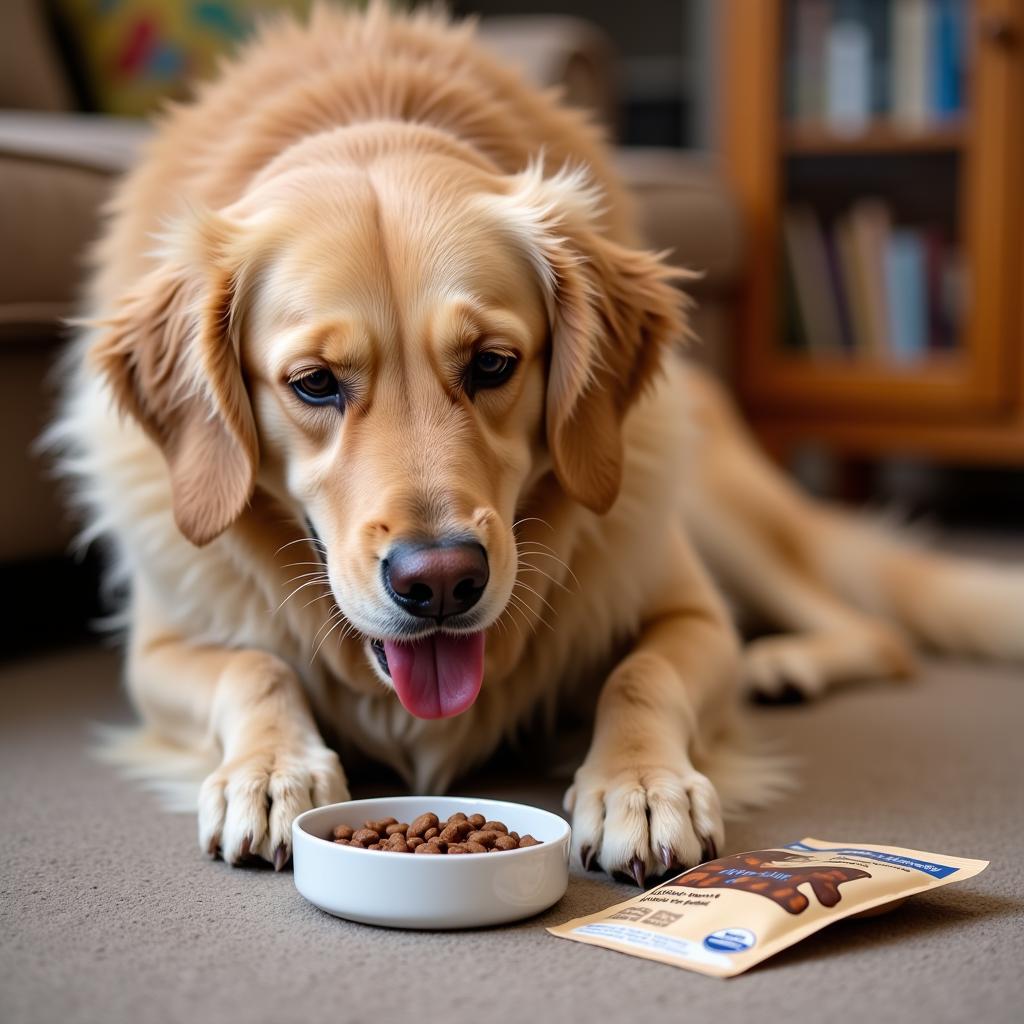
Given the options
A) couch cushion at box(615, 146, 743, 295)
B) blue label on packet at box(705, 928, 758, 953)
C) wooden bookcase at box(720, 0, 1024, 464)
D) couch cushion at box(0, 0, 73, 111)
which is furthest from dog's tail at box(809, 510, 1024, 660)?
couch cushion at box(0, 0, 73, 111)

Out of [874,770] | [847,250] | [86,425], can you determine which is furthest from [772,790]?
[847,250]

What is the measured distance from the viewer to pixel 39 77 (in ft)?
10.2

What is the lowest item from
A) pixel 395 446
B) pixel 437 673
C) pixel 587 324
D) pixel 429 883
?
pixel 429 883

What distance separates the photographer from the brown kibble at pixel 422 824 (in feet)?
4.08

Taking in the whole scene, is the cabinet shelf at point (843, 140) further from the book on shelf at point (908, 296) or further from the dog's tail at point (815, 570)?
the dog's tail at point (815, 570)

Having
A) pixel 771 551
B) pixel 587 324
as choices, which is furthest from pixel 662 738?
pixel 771 551

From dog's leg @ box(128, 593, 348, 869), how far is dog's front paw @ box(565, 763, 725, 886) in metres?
0.27

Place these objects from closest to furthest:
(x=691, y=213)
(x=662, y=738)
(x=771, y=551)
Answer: (x=662, y=738), (x=771, y=551), (x=691, y=213)

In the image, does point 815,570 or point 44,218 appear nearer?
point 44,218

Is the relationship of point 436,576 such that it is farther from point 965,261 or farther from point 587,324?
point 965,261

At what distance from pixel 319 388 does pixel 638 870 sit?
600 millimetres

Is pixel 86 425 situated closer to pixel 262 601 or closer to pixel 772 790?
pixel 262 601

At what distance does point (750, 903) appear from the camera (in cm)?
114

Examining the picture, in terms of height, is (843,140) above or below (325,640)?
above
